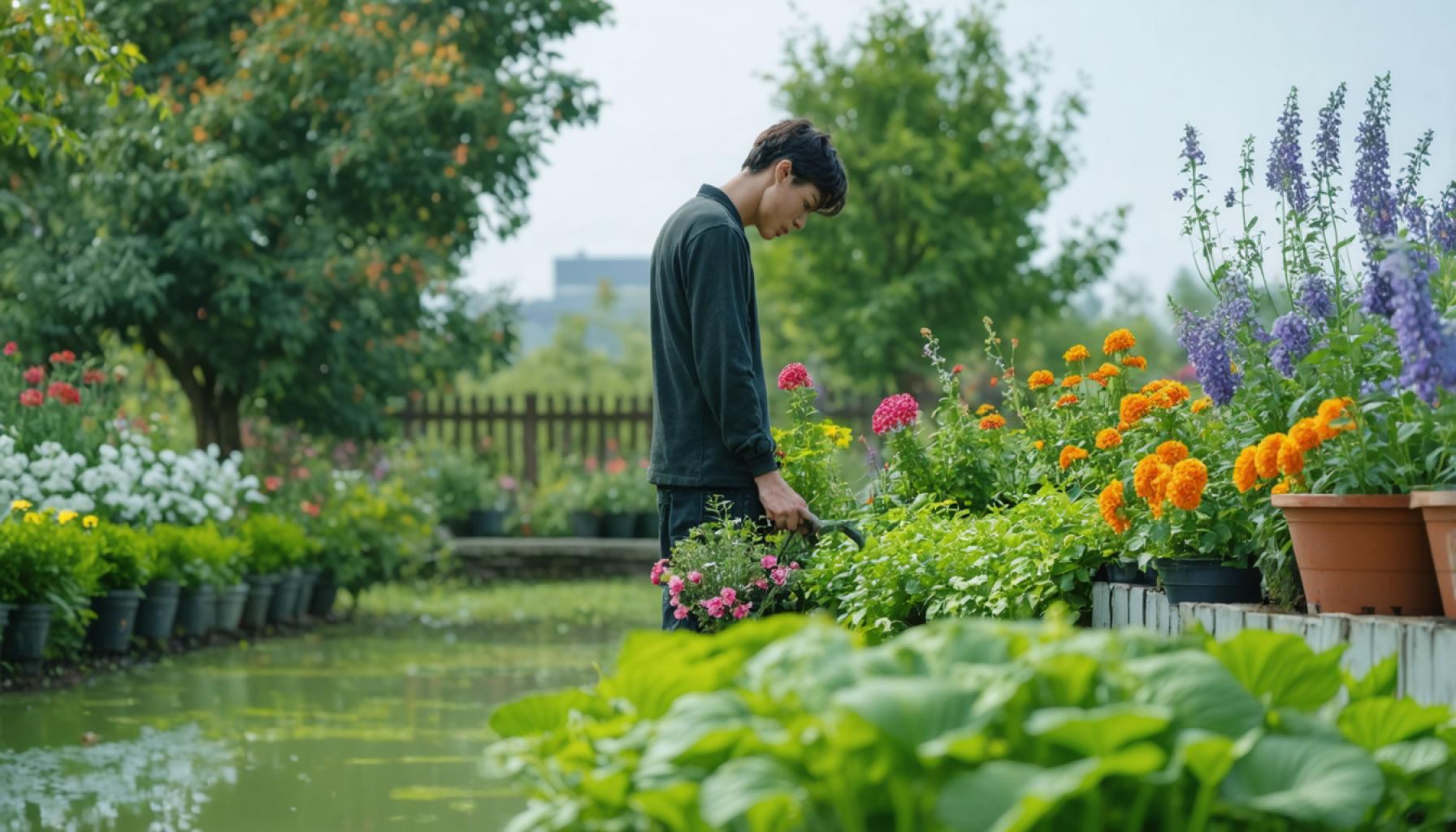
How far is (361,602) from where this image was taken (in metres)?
12.0

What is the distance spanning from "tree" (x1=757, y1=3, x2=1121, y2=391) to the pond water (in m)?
9.10

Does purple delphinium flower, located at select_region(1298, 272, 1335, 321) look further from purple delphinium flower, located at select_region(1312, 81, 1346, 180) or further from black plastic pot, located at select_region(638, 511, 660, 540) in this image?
black plastic pot, located at select_region(638, 511, 660, 540)

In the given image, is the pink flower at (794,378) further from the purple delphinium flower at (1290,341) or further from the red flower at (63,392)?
the red flower at (63,392)

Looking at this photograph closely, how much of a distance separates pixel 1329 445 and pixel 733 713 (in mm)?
1862

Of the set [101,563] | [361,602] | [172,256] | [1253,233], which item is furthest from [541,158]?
[1253,233]

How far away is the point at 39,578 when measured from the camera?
6.70m

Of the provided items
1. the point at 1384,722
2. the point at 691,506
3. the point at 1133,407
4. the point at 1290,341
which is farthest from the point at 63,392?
the point at 1384,722

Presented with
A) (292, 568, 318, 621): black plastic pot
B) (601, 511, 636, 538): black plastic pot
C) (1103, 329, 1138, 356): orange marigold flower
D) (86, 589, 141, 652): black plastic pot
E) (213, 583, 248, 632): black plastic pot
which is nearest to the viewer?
(1103, 329, 1138, 356): orange marigold flower

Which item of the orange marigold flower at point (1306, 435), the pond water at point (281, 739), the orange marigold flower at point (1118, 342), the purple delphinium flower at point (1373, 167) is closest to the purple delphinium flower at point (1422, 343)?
the orange marigold flower at point (1306, 435)

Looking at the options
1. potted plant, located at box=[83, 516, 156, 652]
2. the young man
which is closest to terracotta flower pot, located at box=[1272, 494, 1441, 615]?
the young man

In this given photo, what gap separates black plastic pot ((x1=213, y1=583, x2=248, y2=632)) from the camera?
29.0 ft

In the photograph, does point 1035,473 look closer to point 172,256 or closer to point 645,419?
point 172,256

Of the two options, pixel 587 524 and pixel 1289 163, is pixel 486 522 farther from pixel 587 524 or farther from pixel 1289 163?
pixel 1289 163

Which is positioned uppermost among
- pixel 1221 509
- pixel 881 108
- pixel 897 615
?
pixel 881 108
